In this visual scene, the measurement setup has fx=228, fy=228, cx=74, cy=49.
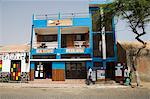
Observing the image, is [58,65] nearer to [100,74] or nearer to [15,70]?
[15,70]

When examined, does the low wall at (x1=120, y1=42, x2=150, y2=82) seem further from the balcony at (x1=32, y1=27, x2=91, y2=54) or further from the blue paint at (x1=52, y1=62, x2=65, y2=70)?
the blue paint at (x1=52, y1=62, x2=65, y2=70)

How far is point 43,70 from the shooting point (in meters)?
24.5

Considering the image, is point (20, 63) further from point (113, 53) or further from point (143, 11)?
point (143, 11)

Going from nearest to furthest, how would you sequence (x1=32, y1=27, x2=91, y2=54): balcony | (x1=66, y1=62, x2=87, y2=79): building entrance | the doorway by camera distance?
1. the doorway
2. (x1=66, y1=62, x2=87, y2=79): building entrance
3. (x1=32, y1=27, x2=91, y2=54): balcony

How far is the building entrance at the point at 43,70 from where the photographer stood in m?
24.2

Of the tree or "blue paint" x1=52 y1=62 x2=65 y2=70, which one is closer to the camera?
the tree

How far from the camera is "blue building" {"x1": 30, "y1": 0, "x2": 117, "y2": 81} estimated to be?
77.7 ft

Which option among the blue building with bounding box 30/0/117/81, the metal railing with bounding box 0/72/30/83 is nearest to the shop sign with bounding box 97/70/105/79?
the blue building with bounding box 30/0/117/81

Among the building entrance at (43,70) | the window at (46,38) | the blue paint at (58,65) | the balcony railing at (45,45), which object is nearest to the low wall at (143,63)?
the blue paint at (58,65)

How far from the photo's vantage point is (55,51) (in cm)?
2403

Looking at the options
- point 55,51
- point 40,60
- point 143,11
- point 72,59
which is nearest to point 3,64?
point 40,60

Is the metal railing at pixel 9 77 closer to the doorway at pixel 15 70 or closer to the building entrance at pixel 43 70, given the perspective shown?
the doorway at pixel 15 70

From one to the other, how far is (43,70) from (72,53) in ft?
11.9

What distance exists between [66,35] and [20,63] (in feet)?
23.2
